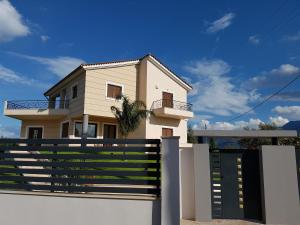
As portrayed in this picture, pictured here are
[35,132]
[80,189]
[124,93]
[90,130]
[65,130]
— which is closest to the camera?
[80,189]

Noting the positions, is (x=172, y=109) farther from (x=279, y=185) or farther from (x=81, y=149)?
(x=81, y=149)

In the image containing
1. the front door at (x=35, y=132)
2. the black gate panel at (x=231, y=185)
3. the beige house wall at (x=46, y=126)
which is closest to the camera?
the black gate panel at (x=231, y=185)

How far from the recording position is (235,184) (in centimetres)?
828

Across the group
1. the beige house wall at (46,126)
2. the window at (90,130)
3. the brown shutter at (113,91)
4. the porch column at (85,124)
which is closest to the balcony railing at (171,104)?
the brown shutter at (113,91)

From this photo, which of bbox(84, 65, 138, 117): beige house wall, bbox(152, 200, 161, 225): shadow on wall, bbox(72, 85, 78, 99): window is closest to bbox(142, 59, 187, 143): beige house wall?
bbox(84, 65, 138, 117): beige house wall

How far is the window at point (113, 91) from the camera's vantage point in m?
21.8

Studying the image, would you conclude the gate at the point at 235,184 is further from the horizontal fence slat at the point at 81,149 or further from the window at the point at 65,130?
the window at the point at 65,130

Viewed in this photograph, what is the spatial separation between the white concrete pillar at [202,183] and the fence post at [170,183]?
8.91ft

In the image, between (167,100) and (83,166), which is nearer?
(83,166)

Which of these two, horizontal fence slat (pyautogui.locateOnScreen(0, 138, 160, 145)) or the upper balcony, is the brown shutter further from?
horizontal fence slat (pyautogui.locateOnScreen(0, 138, 160, 145))

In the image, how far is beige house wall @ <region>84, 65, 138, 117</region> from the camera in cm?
2064

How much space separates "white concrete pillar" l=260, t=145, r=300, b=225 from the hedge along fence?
12.7 ft

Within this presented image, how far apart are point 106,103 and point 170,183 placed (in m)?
16.4

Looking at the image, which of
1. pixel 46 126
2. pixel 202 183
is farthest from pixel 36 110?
pixel 202 183
